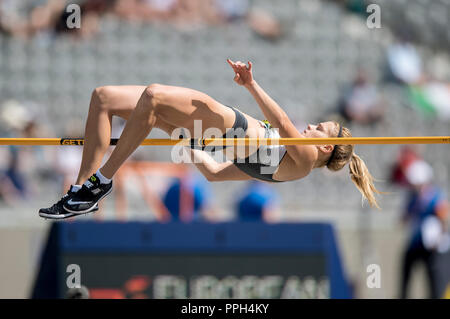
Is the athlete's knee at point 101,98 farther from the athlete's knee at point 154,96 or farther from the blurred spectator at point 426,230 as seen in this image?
the blurred spectator at point 426,230

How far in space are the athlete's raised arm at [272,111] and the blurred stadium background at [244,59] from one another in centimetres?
474

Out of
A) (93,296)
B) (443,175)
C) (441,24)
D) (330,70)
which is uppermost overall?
(441,24)

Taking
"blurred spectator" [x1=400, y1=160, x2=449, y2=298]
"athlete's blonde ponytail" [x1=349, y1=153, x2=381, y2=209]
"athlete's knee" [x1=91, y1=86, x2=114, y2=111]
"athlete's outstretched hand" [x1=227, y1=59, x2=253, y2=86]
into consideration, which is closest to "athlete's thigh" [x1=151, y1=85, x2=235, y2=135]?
"athlete's outstretched hand" [x1=227, y1=59, x2=253, y2=86]

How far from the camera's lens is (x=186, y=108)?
4457mm

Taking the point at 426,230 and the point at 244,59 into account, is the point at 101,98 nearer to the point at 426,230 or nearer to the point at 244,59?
the point at 426,230

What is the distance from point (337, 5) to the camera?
37.0ft

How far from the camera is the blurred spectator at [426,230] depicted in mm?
7824

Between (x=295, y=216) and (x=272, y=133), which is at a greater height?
(x=272, y=133)

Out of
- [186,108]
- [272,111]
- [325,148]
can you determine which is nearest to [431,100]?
[325,148]

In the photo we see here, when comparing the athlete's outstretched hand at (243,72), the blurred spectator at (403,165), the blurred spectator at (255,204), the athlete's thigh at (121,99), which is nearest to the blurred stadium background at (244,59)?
the blurred spectator at (403,165)

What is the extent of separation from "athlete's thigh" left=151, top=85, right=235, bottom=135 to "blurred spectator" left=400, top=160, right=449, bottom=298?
3.97m
